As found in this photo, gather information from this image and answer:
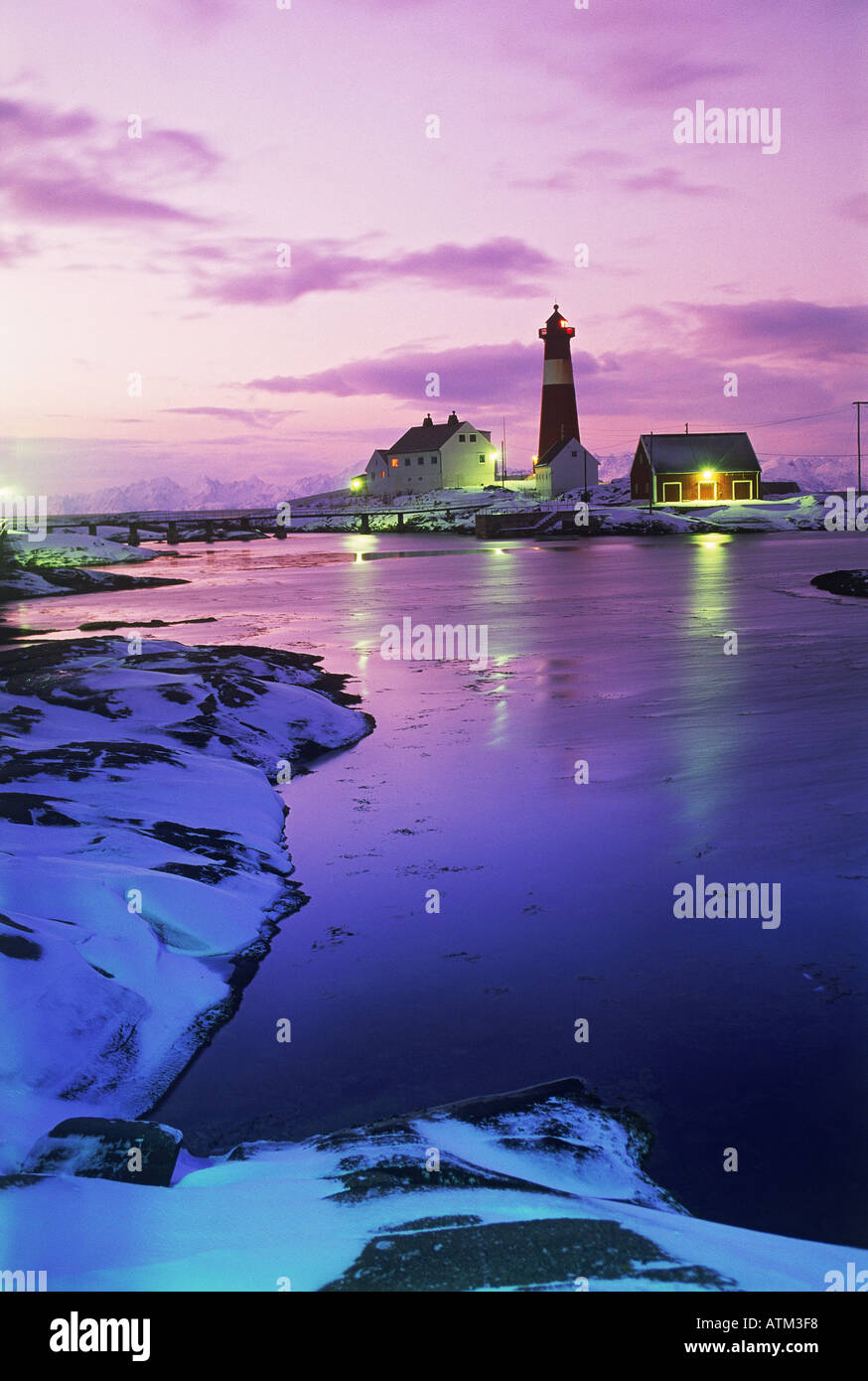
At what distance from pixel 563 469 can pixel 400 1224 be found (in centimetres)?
8542

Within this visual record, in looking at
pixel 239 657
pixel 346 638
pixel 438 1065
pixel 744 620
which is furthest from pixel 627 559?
pixel 438 1065

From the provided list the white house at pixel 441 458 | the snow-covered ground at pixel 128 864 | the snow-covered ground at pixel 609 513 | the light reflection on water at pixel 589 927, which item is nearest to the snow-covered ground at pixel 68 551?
the light reflection on water at pixel 589 927

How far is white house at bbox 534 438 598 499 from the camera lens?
280 feet

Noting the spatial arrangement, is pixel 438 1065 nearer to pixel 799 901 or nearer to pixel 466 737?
pixel 799 901

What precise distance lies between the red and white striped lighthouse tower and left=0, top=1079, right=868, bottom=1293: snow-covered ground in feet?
277

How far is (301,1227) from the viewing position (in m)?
3.60

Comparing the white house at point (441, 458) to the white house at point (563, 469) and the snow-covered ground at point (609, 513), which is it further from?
the white house at point (563, 469)

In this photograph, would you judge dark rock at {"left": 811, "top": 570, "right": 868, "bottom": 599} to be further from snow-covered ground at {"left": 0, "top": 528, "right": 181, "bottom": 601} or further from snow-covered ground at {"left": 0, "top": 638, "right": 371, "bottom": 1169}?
snow-covered ground at {"left": 0, "top": 528, "right": 181, "bottom": 601}

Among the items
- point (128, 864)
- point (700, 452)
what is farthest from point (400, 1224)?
point (700, 452)

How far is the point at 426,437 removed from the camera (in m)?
102

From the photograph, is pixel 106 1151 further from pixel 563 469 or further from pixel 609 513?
pixel 563 469

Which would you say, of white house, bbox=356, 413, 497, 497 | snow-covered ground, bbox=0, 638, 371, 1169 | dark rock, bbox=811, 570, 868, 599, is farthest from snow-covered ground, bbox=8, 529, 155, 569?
white house, bbox=356, 413, 497, 497

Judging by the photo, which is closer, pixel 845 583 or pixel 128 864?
pixel 128 864

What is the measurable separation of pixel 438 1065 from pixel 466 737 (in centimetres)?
744
